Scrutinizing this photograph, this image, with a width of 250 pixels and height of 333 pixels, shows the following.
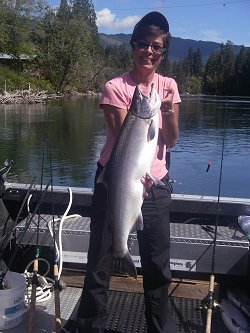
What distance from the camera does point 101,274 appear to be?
3.25 m

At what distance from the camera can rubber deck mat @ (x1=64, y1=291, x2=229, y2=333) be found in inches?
153

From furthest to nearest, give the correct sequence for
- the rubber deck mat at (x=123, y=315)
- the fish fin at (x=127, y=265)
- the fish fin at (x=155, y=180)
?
the rubber deck mat at (x=123, y=315) < the fish fin at (x=127, y=265) < the fish fin at (x=155, y=180)

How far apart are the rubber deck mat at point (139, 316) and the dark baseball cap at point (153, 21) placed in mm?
2256

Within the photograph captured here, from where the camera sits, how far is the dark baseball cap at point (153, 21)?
3152 millimetres

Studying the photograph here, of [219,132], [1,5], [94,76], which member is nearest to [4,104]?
[1,5]

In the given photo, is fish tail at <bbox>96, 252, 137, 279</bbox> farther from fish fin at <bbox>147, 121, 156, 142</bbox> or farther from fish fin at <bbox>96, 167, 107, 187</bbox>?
fish fin at <bbox>147, 121, 156, 142</bbox>

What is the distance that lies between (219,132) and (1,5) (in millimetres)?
44579

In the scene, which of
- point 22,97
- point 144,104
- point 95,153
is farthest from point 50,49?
point 144,104

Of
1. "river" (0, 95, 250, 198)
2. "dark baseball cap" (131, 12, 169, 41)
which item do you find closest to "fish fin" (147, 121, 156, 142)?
"dark baseball cap" (131, 12, 169, 41)

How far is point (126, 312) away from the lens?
162 inches

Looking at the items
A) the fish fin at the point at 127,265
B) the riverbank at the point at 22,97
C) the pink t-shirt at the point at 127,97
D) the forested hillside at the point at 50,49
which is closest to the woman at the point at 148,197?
the pink t-shirt at the point at 127,97

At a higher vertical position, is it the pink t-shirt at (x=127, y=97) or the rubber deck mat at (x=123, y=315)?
the pink t-shirt at (x=127, y=97)

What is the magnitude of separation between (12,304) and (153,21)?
2.32 meters

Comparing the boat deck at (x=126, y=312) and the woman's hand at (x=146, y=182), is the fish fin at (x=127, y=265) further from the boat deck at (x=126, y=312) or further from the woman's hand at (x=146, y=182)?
the boat deck at (x=126, y=312)
